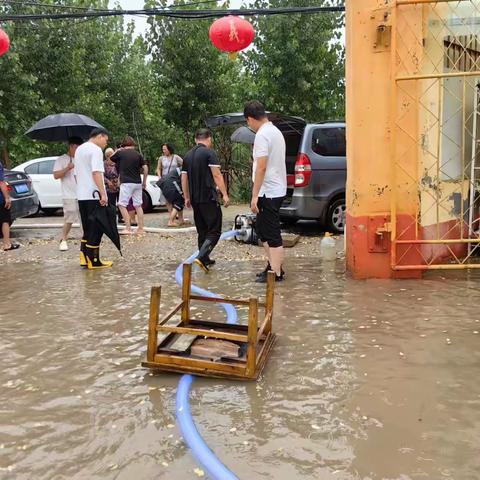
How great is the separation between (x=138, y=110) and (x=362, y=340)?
19069 millimetres

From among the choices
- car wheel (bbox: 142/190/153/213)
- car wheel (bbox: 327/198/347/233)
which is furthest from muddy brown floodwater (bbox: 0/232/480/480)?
car wheel (bbox: 142/190/153/213)

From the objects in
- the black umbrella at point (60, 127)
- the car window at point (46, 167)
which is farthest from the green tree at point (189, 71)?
the black umbrella at point (60, 127)

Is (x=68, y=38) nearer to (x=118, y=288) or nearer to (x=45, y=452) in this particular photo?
(x=118, y=288)

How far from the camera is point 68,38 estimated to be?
17.7 m

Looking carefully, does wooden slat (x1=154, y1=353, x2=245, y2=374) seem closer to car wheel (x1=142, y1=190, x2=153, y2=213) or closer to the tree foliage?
car wheel (x1=142, y1=190, x2=153, y2=213)

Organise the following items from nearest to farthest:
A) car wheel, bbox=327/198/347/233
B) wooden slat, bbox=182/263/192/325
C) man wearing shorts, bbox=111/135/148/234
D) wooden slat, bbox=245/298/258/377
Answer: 1. wooden slat, bbox=245/298/258/377
2. wooden slat, bbox=182/263/192/325
3. car wheel, bbox=327/198/347/233
4. man wearing shorts, bbox=111/135/148/234

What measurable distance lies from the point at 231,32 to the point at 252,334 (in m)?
6.66

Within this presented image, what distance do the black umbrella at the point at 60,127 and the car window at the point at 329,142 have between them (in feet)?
11.2

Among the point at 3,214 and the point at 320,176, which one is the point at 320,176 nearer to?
the point at 320,176

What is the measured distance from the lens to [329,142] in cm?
891

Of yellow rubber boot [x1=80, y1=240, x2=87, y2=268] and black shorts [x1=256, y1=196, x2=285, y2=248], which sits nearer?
black shorts [x1=256, y1=196, x2=285, y2=248]

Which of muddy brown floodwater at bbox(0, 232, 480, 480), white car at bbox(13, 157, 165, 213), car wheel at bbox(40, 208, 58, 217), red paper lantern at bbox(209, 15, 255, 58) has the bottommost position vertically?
muddy brown floodwater at bbox(0, 232, 480, 480)

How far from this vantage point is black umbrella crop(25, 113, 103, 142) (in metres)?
8.88

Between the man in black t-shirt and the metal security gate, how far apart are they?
2.11 metres
